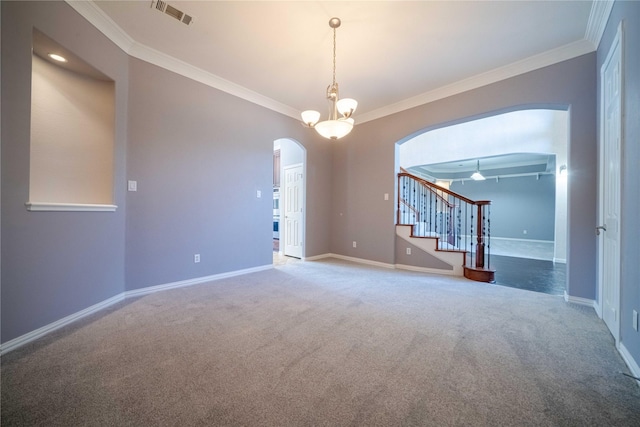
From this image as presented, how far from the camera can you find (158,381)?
1479 millimetres

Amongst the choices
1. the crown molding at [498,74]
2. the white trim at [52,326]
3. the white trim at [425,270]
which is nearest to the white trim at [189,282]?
the white trim at [52,326]

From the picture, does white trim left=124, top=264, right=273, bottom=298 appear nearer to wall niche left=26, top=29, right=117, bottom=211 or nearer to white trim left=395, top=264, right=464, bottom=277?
wall niche left=26, top=29, right=117, bottom=211

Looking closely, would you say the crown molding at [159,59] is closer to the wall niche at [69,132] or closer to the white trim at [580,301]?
the wall niche at [69,132]

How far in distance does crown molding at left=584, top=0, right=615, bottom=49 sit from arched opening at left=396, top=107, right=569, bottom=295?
0.75 meters

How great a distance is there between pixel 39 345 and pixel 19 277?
538mm

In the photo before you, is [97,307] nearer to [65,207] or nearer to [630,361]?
[65,207]

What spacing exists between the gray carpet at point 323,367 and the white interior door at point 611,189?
293 millimetres

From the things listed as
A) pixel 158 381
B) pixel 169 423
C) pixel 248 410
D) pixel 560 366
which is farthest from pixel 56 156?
pixel 560 366

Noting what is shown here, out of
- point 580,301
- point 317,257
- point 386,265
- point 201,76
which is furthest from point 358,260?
point 201,76

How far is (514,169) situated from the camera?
29.7ft

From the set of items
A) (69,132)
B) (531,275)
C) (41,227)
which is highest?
(69,132)

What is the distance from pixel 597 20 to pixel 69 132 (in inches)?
217

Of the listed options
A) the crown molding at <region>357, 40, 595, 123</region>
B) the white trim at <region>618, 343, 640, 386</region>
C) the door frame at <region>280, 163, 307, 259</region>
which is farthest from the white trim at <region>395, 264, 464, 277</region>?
the crown molding at <region>357, 40, 595, 123</region>

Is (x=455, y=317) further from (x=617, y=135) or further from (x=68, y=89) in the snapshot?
(x=68, y=89)
